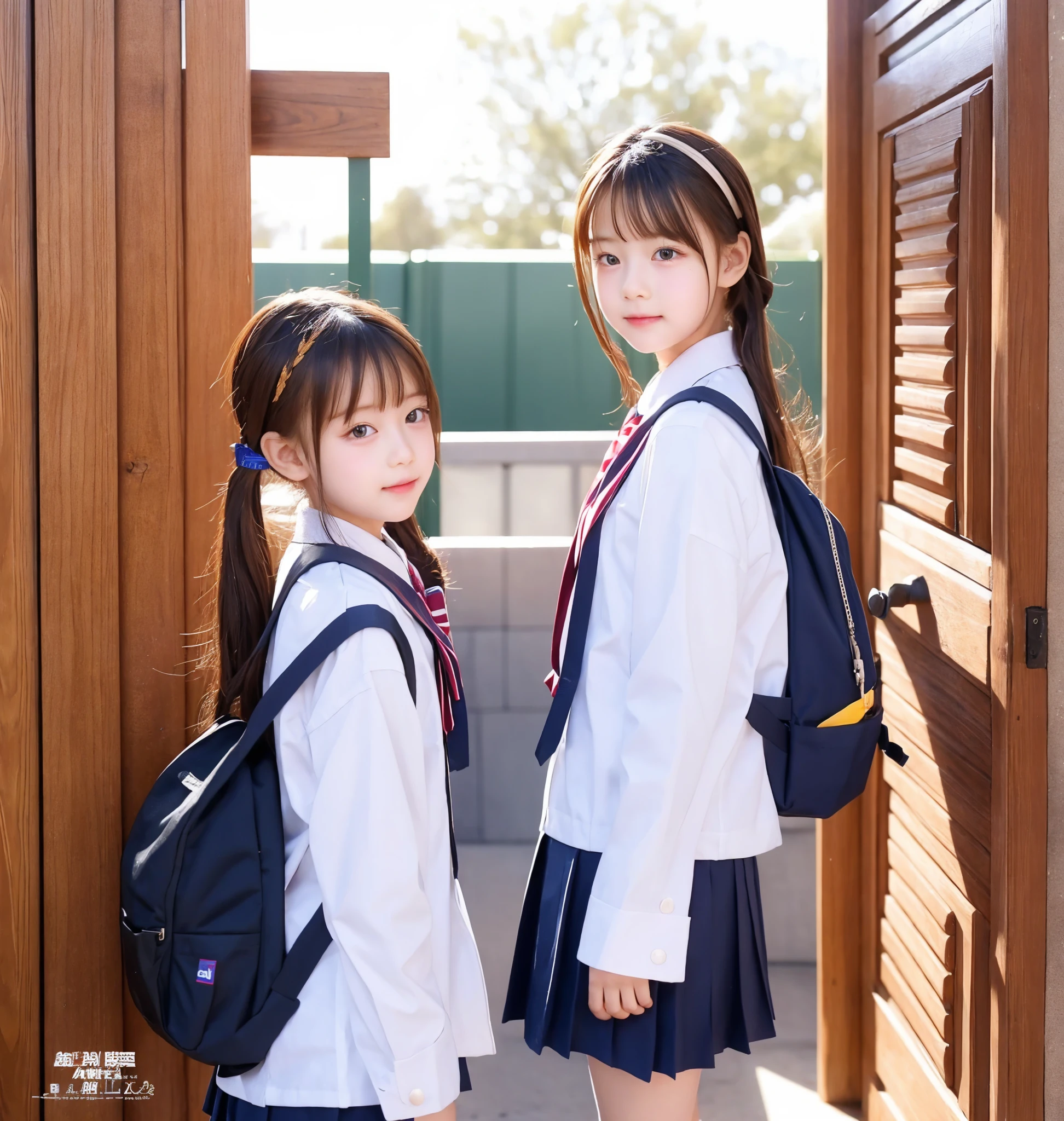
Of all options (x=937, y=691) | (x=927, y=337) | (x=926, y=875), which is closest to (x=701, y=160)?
(x=927, y=337)

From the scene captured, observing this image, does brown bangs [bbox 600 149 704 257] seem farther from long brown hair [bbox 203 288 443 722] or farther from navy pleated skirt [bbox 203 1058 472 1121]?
navy pleated skirt [bbox 203 1058 472 1121]

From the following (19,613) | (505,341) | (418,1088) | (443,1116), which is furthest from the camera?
(505,341)

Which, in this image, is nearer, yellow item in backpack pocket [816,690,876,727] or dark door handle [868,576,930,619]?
yellow item in backpack pocket [816,690,876,727]

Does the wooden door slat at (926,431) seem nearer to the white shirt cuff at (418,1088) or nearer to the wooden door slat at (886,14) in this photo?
the wooden door slat at (886,14)

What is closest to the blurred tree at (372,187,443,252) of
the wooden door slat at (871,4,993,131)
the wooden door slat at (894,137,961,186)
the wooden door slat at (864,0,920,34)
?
the wooden door slat at (864,0,920,34)

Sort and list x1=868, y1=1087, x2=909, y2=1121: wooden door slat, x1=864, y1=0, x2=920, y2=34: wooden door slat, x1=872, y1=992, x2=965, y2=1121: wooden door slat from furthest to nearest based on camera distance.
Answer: x1=868, y1=1087, x2=909, y2=1121: wooden door slat < x1=864, y1=0, x2=920, y2=34: wooden door slat < x1=872, y1=992, x2=965, y2=1121: wooden door slat

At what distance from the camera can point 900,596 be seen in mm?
2031

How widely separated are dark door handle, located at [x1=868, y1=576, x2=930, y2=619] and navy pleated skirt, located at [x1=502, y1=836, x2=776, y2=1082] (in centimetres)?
62

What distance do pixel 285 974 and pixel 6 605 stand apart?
2.49ft

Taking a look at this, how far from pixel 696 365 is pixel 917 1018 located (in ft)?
4.25

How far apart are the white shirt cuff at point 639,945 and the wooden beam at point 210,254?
0.77m

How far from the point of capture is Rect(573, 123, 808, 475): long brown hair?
1576 mm

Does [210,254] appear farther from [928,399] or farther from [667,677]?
[928,399]

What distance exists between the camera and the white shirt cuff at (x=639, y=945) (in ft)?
4.79
